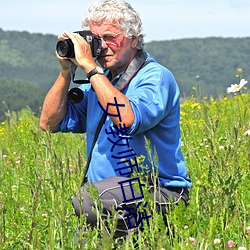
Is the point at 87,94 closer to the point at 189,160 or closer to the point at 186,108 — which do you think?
the point at 189,160

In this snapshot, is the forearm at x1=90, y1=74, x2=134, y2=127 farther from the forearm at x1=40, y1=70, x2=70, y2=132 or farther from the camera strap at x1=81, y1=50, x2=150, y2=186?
the forearm at x1=40, y1=70, x2=70, y2=132

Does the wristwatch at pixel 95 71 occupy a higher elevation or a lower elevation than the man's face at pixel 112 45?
lower

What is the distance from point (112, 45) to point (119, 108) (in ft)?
1.65

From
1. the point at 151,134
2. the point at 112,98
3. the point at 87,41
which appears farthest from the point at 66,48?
the point at 151,134

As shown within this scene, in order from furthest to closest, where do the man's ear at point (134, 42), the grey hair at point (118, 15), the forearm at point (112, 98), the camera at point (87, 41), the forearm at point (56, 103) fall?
the forearm at point (56, 103)
the man's ear at point (134, 42)
the grey hair at point (118, 15)
the camera at point (87, 41)
the forearm at point (112, 98)

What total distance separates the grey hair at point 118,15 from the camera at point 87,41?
0.35ft

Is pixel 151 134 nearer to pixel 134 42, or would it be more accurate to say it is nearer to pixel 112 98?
pixel 112 98

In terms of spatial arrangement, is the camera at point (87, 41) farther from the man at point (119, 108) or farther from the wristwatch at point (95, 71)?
the wristwatch at point (95, 71)

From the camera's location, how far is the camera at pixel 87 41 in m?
3.38

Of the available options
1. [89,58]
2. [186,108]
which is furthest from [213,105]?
[89,58]

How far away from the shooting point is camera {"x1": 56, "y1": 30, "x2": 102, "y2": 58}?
11.1 ft

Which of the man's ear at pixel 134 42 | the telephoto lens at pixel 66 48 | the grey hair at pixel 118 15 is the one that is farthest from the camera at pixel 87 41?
the man's ear at pixel 134 42

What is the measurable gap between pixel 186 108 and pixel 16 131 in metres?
2.33

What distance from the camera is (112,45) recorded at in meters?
3.49
